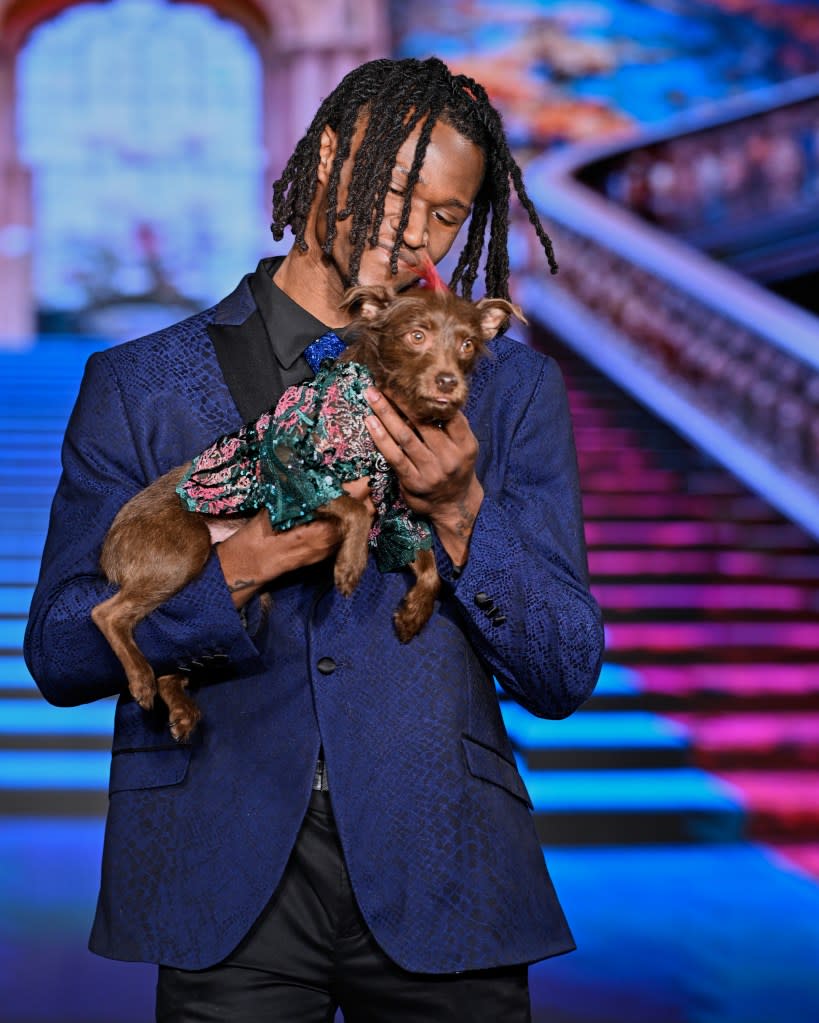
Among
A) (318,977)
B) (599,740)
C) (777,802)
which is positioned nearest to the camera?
(318,977)

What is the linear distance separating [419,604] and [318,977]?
1.46ft

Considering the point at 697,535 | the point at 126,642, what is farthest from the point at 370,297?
the point at 697,535

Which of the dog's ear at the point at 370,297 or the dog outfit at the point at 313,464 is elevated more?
the dog's ear at the point at 370,297

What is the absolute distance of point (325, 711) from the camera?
4.95 ft

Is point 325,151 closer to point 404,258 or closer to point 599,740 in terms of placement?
point 404,258

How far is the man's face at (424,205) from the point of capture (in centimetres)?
175

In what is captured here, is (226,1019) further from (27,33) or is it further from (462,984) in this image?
(27,33)

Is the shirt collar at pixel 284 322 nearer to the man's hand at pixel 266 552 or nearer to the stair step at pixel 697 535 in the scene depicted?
the man's hand at pixel 266 552

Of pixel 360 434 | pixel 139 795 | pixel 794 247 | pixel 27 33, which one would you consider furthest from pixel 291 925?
pixel 794 247

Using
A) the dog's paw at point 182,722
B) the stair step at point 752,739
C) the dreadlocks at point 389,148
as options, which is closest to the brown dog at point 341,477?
the dog's paw at point 182,722

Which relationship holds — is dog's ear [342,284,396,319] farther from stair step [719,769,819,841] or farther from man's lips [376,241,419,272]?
stair step [719,769,819,841]

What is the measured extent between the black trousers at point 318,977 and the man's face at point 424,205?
74 cm

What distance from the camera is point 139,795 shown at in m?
1.54

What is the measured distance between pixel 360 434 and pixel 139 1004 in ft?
7.85
